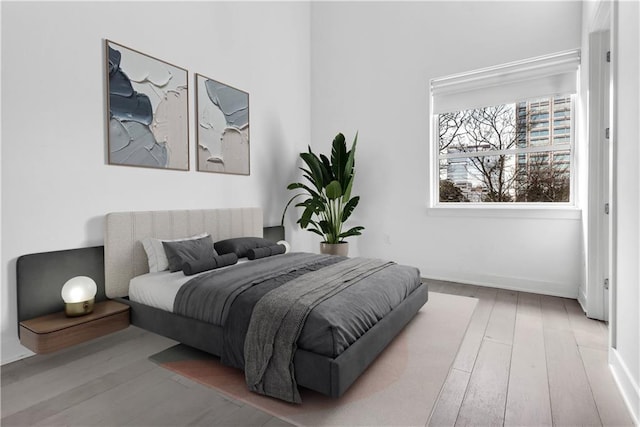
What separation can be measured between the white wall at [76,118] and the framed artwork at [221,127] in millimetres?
100

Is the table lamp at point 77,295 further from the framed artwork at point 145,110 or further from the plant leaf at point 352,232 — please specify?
the plant leaf at point 352,232

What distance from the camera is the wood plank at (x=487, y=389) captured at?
4.93ft

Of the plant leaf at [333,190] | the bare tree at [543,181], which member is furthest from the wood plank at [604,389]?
the plant leaf at [333,190]

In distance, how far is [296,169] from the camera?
185 inches

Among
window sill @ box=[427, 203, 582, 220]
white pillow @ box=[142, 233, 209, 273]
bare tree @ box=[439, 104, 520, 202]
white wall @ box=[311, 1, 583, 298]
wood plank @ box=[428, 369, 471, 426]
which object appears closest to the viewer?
wood plank @ box=[428, 369, 471, 426]

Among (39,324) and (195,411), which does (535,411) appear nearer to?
(195,411)

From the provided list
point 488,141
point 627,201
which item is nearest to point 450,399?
point 627,201

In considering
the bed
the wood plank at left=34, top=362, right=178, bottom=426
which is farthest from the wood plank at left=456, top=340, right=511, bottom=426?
the wood plank at left=34, top=362, right=178, bottom=426

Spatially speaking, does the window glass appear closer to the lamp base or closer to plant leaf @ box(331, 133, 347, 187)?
plant leaf @ box(331, 133, 347, 187)

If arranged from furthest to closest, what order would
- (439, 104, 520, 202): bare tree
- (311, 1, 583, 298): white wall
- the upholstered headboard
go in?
(439, 104, 520, 202): bare tree, (311, 1, 583, 298): white wall, the upholstered headboard

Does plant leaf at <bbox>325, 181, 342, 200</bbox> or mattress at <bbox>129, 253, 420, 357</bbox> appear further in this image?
plant leaf at <bbox>325, 181, 342, 200</bbox>

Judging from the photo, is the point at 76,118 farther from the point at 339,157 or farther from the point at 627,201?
the point at 627,201

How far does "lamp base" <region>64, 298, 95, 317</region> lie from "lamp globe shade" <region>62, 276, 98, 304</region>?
0.07 feet

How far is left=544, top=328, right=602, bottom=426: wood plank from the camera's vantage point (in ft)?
4.94
